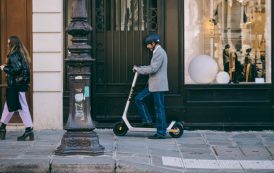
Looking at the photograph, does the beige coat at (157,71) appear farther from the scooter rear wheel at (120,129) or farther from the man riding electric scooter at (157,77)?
the scooter rear wheel at (120,129)

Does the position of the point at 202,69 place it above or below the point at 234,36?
below

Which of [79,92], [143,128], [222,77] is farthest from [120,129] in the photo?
[79,92]

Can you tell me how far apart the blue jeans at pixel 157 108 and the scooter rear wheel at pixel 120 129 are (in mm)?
411

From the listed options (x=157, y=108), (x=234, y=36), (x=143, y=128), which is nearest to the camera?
(x=157, y=108)

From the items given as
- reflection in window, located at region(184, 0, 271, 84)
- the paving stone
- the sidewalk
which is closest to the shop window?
reflection in window, located at region(184, 0, 271, 84)

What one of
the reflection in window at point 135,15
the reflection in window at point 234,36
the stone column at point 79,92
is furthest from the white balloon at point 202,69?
the stone column at point 79,92

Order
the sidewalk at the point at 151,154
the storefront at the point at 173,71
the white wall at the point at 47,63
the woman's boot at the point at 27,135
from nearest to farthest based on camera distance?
1. the sidewalk at the point at 151,154
2. the woman's boot at the point at 27,135
3. the white wall at the point at 47,63
4. the storefront at the point at 173,71

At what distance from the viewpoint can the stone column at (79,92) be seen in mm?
10438

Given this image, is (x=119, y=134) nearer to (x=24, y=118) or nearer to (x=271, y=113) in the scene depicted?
(x=24, y=118)

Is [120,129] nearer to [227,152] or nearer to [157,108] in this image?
[157,108]

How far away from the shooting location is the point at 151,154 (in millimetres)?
11008

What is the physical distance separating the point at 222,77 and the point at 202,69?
0.46m

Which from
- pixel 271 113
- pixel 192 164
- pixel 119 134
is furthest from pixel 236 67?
pixel 192 164

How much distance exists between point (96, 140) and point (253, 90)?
4.47 metres
